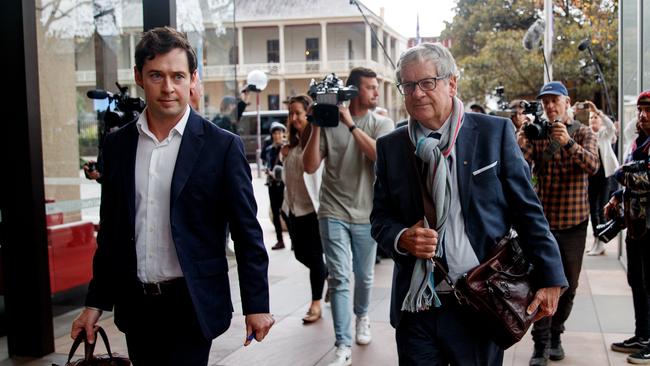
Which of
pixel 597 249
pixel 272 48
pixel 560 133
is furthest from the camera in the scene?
pixel 272 48

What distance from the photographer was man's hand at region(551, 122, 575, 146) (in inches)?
197

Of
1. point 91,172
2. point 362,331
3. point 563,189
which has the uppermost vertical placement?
point 91,172

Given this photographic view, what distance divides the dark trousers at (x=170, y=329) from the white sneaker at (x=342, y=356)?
2410 mm

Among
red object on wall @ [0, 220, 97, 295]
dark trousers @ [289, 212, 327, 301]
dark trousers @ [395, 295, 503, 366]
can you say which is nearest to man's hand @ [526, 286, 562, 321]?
dark trousers @ [395, 295, 503, 366]

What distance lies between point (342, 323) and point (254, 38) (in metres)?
49.2

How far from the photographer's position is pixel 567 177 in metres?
5.20

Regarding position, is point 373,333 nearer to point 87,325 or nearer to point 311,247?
point 311,247

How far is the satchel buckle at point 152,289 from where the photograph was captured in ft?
9.17

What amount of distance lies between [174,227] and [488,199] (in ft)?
4.02

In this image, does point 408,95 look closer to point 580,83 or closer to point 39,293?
point 39,293

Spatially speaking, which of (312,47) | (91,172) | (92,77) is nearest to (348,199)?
(91,172)

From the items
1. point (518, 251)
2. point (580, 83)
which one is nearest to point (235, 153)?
point (518, 251)

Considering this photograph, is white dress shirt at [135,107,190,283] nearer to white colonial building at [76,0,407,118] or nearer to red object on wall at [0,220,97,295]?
red object on wall at [0,220,97,295]

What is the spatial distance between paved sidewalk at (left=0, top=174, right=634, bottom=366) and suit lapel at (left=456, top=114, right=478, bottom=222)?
104 inches
